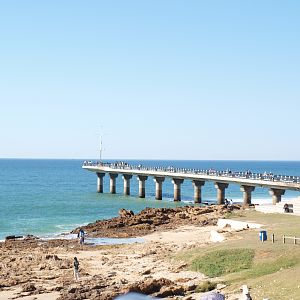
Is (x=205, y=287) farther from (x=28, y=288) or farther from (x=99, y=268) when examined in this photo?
(x=99, y=268)

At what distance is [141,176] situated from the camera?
82.6 meters

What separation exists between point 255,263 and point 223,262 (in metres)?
1.52

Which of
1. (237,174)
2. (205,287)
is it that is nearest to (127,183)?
(237,174)

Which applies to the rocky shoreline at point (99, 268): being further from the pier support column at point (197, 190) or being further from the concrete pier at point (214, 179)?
the pier support column at point (197, 190)

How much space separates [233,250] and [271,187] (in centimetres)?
2994

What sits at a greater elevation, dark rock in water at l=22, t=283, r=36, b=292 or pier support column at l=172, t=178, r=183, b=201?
pier support column at l=172, t=178, r=183, b=201

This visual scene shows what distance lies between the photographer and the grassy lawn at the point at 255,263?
1992 centimetres

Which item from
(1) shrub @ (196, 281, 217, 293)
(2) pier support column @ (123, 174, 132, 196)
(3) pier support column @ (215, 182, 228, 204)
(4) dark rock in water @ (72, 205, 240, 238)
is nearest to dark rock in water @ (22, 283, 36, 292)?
(1) shrub @ (196, 281, 217, 293)

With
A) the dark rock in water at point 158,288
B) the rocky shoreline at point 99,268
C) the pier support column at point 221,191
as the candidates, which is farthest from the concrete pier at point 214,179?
the dark rock in water at point 158,288

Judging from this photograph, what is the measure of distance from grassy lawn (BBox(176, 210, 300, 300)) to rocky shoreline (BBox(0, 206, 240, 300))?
1054 mm

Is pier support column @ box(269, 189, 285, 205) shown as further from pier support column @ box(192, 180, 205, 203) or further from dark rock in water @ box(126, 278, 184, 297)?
dark rock in water @ box(126, 278, 184, 297)

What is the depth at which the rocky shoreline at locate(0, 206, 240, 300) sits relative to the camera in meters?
22.7

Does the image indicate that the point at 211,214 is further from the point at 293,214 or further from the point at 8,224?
the point at 8,224

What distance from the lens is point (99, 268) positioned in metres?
28.2
